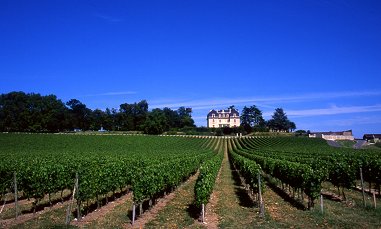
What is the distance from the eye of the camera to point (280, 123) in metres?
190

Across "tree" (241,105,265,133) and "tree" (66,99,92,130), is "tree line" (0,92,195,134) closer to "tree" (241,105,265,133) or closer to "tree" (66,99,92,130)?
"tree" (66,99,92,130)

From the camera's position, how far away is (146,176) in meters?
18.6

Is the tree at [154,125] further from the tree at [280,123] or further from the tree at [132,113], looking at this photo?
the tree at [280,123]

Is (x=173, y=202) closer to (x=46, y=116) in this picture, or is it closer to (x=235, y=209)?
(x=235, y=209)

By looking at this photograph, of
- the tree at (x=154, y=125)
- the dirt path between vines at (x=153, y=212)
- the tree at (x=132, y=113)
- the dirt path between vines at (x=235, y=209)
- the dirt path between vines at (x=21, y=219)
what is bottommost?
the dirt path between vines at (x=153, y=212)

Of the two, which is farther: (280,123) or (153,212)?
(280,123)

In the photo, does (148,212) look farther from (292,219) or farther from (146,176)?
(292,219)

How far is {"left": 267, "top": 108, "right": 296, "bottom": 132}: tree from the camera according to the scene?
190250 mm

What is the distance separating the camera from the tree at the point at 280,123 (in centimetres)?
19025

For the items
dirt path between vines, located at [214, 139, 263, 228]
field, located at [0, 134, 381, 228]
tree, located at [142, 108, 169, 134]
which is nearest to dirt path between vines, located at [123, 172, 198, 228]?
field, located at [0, 134, 381, 228]

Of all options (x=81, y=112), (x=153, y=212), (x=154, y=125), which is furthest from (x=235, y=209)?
(x=81, y=112)

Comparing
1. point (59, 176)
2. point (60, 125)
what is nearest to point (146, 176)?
point (59, 176)

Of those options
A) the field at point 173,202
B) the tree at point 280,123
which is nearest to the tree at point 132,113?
the tree at point 280,123

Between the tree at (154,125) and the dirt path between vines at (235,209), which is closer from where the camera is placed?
the dirt path between vines at (235,209)
